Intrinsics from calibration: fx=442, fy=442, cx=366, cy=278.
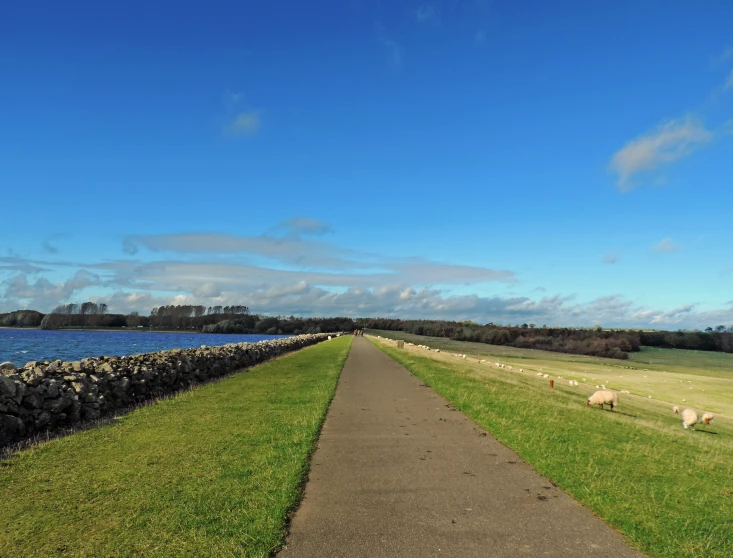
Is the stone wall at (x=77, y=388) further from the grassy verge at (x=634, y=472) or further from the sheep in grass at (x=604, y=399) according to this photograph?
the sheep in grass at (x=604, y=399)

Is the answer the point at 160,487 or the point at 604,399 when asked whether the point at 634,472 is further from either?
the point at 604,399

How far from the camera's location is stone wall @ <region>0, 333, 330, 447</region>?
30.7 ft

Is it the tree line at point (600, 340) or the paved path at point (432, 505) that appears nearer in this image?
the paved path at point (432, 505)

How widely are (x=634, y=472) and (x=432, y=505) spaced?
3.89 m

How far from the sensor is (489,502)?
19.2 ft

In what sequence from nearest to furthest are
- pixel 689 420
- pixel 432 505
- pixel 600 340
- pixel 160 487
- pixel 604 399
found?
pixel 432 505, pixel 160 487, pixel 604 399, pixel 689 420, pixel 600 340

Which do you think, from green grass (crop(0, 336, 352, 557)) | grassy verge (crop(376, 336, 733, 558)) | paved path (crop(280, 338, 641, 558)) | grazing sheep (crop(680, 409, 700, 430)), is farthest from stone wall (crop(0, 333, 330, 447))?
grazing sheep (crop(680, 409, 700, 430))

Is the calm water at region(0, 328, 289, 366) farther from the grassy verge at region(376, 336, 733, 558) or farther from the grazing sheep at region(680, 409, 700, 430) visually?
the grazing sheep at region(680, 409, 700, 430)

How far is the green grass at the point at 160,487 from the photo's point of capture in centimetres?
459

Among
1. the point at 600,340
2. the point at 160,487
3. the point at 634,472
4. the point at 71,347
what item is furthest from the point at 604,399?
the point at 600,340

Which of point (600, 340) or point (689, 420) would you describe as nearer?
point (689, 420)

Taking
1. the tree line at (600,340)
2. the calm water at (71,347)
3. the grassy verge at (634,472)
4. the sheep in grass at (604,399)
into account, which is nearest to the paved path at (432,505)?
the grassy verge at (634,472)

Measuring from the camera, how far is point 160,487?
605 centimetres

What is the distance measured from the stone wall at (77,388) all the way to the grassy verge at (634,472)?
10.1 m
